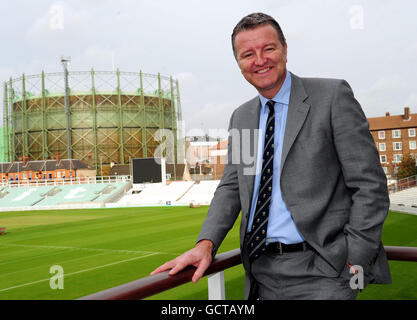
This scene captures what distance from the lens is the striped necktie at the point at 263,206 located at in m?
1.80

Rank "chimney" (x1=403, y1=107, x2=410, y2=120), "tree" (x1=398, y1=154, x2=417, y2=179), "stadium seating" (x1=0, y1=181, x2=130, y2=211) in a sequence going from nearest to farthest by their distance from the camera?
1. "stadium seating" (x1=0, y1=181, x2=130, y2=211)
2. "tree" (x1=398, y1=154, x2=417, y2=179)
3. "chimney" (x1=403, y1=107, x2=410, y2=120)

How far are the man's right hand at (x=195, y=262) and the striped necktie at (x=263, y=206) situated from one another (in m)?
0.20

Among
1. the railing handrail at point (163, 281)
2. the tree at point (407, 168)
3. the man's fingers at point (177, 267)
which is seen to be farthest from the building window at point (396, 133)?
the man's fingers at point (177, 267)

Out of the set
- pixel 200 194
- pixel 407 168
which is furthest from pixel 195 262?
pixel 407 168

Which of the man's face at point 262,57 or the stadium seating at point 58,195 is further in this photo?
the stadium seating at point 58,195

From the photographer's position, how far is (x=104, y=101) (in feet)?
204

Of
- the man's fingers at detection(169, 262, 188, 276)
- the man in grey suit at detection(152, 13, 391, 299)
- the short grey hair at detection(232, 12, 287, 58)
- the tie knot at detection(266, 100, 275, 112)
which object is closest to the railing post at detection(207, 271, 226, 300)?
the man in grey suit at detection(152, 13, 391, 299)

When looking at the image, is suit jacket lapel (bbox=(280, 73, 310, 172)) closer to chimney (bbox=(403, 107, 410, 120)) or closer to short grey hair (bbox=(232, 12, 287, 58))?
short grey hair (bbox=(232, 12, 287, 58))

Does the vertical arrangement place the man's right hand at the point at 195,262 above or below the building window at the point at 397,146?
below

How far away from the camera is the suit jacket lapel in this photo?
5.77 ft

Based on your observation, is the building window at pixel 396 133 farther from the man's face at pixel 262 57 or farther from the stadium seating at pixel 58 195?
the man's face at pixel 262 57

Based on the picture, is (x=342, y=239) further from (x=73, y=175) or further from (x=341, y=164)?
(x=73, y=175)

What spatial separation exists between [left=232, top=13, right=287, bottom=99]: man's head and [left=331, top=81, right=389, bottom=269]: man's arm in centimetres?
29
